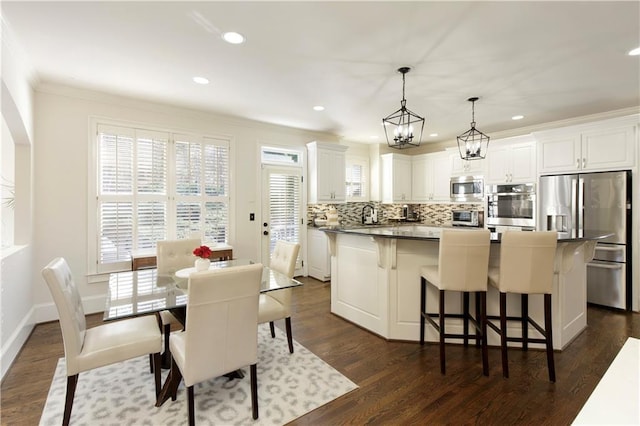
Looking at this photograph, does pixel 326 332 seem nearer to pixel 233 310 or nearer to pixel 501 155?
pixel 233 310

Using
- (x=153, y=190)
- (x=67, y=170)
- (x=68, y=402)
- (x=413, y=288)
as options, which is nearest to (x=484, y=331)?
(x=413, y=288)

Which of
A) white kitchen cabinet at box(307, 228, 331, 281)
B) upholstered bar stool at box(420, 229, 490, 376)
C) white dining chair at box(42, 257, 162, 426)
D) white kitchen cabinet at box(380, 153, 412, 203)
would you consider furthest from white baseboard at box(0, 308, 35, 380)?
white kitchen cabinet at box(380, 153, 412, 203)

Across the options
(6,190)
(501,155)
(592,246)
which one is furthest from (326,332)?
(501,155)

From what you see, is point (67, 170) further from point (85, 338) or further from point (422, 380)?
point (422, 380)

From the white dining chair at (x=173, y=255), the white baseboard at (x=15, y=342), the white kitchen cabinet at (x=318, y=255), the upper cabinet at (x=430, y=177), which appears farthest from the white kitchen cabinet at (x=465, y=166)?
the white baseboard at (x=15, y=342)

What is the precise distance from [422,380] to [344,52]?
2.86 metres

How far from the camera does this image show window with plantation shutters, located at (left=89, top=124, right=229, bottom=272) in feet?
12.4

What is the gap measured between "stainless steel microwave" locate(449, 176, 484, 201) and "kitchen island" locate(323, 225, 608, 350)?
2.47 m

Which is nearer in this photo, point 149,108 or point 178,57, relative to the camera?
point 178,57

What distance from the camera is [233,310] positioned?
173 centimetres

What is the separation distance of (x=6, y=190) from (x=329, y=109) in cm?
386

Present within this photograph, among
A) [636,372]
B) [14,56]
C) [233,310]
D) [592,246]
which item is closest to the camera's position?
[636,372]

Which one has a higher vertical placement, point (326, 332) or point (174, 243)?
point (174, 243)

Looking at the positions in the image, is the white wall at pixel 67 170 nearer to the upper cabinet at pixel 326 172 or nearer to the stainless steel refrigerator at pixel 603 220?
the upper cabinet at pixel 326 172
